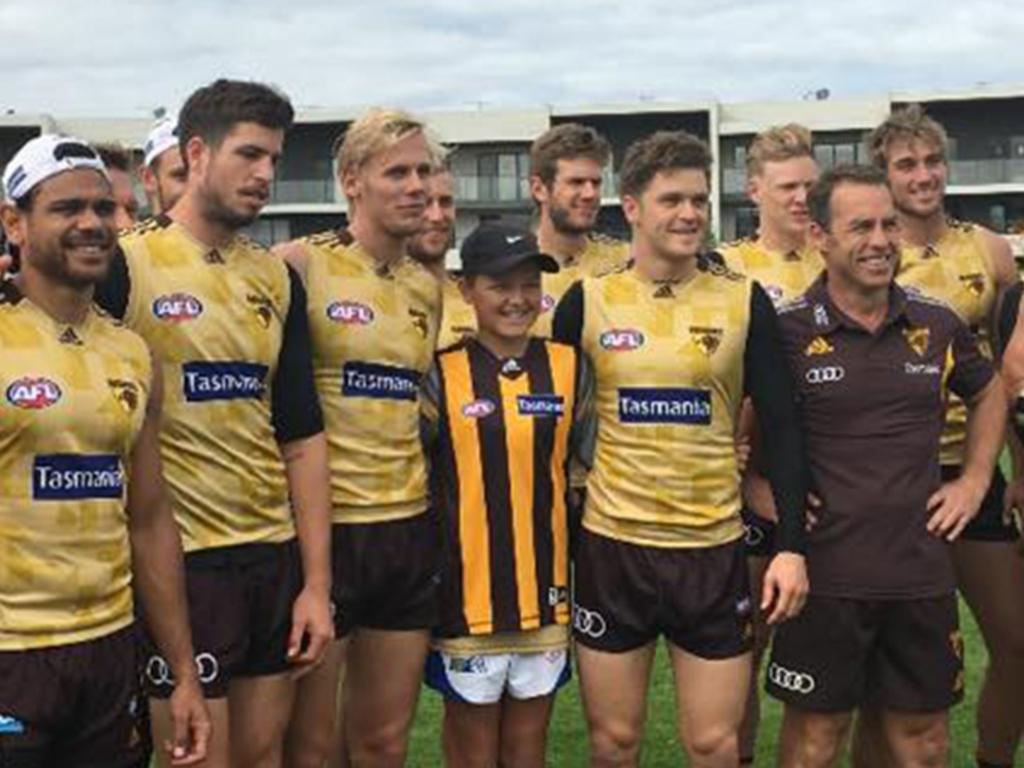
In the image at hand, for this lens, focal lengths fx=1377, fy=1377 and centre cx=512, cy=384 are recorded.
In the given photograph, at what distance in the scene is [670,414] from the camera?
4.42 m

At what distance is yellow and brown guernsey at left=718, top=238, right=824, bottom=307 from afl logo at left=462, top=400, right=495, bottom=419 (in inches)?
65.0

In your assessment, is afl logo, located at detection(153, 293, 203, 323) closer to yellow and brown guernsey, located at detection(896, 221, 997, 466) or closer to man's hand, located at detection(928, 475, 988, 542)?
man's hand, located at detection(928, 475, 988, 542)

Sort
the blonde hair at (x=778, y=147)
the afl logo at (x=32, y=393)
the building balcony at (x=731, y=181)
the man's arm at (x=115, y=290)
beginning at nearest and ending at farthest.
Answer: the afl logo at (x=32, y=393)
the man's arm at (x=115, y=290)
the blonde hair at (x=778, y=147)
the building balcony at (x=731, y=181)

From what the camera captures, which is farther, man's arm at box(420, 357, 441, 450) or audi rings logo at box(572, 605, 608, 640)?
man's arm at box(420, 357, 441, 450)

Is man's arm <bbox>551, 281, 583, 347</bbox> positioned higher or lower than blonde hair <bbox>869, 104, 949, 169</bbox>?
lower

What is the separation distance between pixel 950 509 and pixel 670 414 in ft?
3.11

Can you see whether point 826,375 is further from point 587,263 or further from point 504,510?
point 587,263

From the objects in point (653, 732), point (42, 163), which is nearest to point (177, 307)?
point (42, 163)

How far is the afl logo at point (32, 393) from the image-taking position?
3293 mm

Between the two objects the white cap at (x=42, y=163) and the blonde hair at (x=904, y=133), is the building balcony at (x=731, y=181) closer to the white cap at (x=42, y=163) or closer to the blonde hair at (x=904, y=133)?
the blonde hair at (x=904, y=133)

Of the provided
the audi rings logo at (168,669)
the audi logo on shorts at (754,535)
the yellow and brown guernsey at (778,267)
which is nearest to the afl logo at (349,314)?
the audi rings logo at (168,669)

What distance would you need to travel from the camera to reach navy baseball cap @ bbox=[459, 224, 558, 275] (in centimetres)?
456

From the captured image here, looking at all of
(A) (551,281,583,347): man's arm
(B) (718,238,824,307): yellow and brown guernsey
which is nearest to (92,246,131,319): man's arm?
(A) (551,281,583,347): man's arm

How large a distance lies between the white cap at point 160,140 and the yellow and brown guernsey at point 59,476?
219 cm
